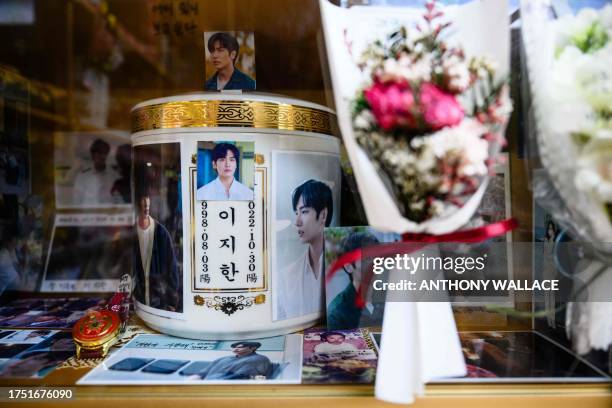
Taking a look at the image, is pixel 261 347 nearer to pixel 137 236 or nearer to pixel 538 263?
pixel 137 236

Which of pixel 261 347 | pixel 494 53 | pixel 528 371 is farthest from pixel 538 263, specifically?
pixel 261 347

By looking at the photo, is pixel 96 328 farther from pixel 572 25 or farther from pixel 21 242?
pixel 572 25

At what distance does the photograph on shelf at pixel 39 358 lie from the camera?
1.92ft

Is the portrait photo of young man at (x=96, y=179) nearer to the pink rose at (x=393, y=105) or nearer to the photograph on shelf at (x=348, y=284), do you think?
the photograph on shelf at (x=348, y=284)

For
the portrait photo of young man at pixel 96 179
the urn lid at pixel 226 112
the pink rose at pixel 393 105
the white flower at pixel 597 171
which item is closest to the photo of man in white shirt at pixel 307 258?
the urn lid at pixel 226 112

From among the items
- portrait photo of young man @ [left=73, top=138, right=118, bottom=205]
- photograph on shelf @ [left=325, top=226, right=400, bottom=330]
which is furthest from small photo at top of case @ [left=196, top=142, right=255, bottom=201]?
portrait photo of young man @ [left=73, top=138, right=118, bottom=205]

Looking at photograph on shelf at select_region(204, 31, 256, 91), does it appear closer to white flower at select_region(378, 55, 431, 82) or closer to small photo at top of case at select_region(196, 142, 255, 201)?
small photo at top of case at select_region(196, 142, 255, 201)

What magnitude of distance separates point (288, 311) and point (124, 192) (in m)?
0.45

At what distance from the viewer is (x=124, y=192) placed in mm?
929

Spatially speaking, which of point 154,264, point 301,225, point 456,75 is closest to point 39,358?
point 154,264

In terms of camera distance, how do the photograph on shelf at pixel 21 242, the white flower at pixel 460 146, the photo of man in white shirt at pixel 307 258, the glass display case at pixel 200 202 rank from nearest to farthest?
1. the white flower at pixel 460 146
2. the glass display case at pixel 200 202
3. the photo of man in white shirt at pixel 307 258
4. the photograph on shelf at pixel 21 242

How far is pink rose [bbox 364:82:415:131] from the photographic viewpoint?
481 millimetres

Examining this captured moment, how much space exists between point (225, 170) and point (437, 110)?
301 mm

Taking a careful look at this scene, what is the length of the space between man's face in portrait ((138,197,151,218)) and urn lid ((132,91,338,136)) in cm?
11
